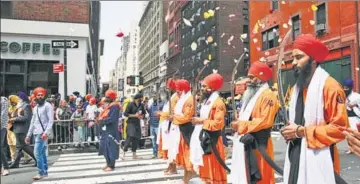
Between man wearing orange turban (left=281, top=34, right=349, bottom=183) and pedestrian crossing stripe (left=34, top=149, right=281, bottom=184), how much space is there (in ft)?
13.1

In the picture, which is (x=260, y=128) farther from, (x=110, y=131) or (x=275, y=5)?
(x=275, y=5)

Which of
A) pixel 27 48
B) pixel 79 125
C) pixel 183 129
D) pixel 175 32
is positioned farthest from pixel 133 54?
pixel 183 129

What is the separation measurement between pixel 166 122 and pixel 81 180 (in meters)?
2.24

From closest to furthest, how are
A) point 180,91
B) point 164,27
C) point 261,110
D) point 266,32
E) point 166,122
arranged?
point 261,110, point 180,91, point 166,122, point 266,32, point 164,27

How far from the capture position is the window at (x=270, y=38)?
26.3 meters

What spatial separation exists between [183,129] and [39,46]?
41.8 feet

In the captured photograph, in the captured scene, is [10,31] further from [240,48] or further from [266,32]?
[240,48]

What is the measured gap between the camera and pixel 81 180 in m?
8.06

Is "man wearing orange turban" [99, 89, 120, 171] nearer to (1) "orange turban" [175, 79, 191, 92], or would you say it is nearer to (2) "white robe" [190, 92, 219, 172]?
(1) "orange turban" [175, 79, 191, 92]

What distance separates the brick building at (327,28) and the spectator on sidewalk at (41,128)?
9.82 meters

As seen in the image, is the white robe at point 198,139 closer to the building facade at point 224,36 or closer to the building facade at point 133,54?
the building facade at point 224,36

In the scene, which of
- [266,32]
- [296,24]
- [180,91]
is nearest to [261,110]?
[180,91]

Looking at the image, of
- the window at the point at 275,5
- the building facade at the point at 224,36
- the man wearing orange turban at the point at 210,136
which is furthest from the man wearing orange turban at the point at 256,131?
the building facade at the point at 224,36

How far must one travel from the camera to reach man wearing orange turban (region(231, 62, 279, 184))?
181 inches
